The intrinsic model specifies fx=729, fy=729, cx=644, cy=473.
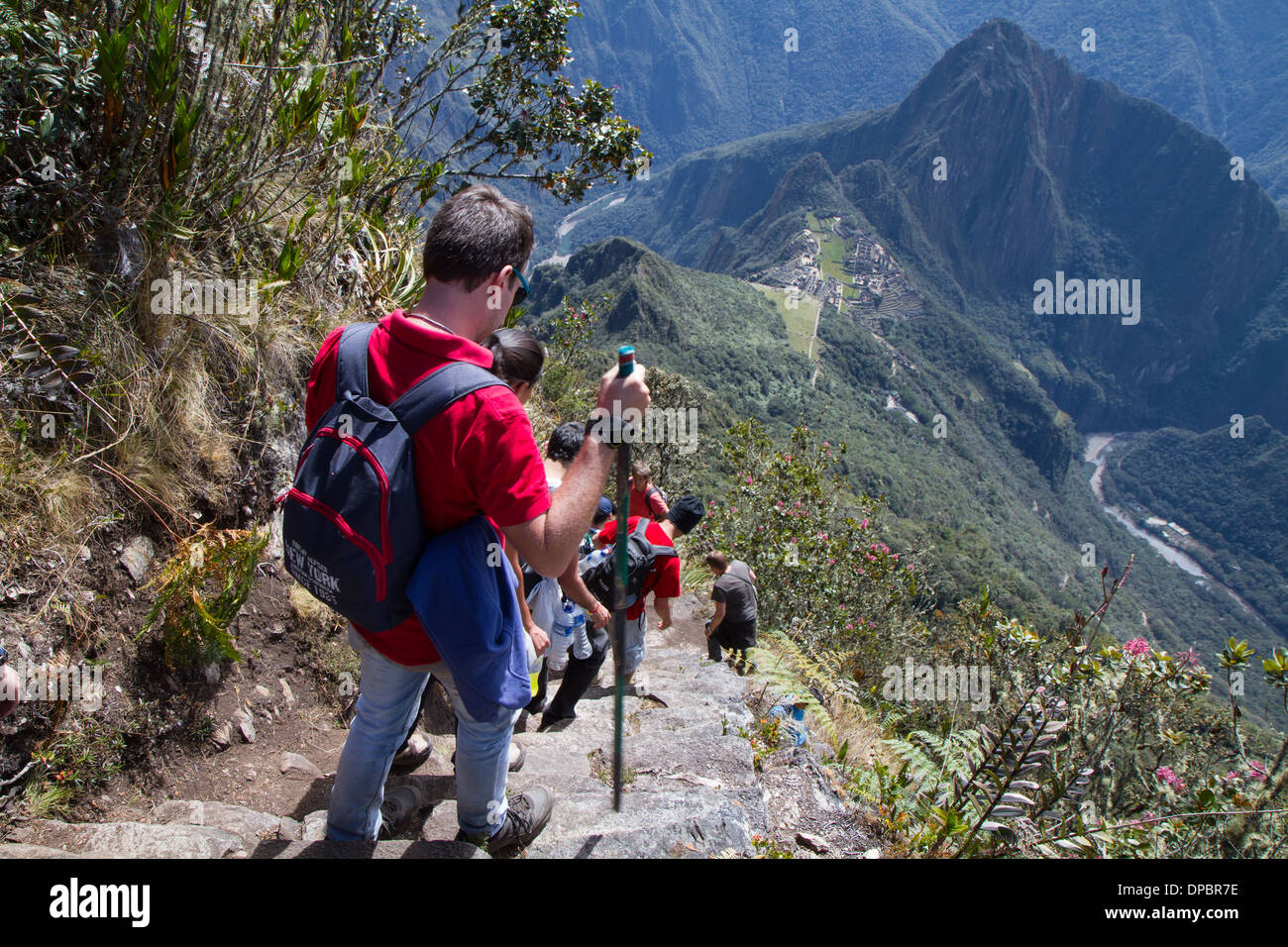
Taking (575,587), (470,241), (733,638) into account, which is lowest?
(733,638)

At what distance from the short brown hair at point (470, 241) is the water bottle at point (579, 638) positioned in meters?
2.33

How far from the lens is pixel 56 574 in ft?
8.75

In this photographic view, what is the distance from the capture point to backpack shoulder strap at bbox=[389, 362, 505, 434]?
1.76m

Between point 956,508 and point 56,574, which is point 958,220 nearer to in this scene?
point 956,508

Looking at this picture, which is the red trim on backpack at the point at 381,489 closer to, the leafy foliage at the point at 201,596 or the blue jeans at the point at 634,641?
the leafy foliage at the point at 201,596

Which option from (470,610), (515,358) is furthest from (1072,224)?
(470,610)

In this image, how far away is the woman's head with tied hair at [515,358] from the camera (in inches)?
108

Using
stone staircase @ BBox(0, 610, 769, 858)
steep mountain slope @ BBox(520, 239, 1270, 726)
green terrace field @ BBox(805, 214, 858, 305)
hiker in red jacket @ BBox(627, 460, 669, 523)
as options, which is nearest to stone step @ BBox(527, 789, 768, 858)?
stone staircase @ BBox(0, 610, 769, 858)

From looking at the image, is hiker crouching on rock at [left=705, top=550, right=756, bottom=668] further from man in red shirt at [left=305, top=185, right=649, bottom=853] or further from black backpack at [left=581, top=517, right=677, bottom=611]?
man in red shirt at [left=305, top=185, right=649, bottom=853]

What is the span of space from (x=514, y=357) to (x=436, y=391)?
1.01 m

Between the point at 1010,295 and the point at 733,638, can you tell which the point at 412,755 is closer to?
the point at 733,638

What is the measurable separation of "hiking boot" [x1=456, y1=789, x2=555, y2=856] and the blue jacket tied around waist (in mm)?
546

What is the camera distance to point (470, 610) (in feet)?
6.07

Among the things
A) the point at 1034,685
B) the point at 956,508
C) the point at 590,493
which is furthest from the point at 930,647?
the point at 956,508
